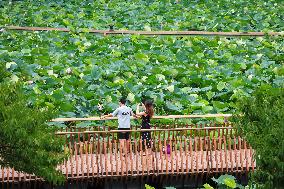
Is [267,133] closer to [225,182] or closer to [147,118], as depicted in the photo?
[225,182]

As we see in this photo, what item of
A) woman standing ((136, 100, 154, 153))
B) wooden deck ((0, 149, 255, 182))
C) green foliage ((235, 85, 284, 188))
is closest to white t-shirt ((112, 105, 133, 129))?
woman standing ((136, 100, 154, 153))

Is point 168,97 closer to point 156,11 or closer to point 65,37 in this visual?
point 65,37

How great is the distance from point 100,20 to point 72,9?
2535mm

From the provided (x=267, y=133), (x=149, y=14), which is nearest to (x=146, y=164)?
(x=267, y=133)

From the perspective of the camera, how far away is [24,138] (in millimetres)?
8875

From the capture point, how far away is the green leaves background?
603 inches

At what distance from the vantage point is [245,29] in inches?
956

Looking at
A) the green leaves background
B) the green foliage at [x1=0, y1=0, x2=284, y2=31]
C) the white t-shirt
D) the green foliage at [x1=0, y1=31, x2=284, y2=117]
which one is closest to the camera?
the white t-shirt

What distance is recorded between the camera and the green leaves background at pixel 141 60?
1531cm

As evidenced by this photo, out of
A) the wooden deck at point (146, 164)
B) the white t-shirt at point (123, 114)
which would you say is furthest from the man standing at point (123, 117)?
the wooden deck at point (146, 164)

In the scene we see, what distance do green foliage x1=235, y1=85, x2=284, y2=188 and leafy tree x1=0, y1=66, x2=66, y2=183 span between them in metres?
2.85

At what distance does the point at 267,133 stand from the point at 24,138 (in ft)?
11.1

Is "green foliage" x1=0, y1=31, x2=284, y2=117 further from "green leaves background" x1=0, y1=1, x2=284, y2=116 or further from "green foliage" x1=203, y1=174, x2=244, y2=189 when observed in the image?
"green foliage" x1=203, y1=174, x2=244, y2=189

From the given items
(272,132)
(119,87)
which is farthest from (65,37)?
(272,132)
